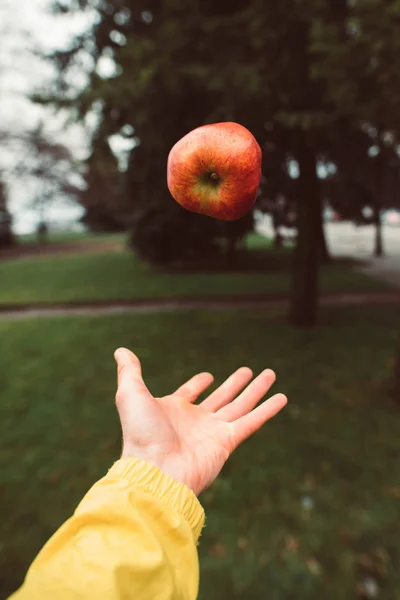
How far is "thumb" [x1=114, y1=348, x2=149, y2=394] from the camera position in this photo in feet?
5.03

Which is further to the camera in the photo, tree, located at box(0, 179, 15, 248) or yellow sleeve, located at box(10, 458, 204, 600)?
tree, located at box(0, 179, 15, 248)

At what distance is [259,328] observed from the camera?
873cm

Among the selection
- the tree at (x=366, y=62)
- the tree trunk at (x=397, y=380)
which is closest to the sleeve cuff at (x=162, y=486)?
the tree at (x=366, y=62)

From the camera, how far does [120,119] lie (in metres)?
6.84

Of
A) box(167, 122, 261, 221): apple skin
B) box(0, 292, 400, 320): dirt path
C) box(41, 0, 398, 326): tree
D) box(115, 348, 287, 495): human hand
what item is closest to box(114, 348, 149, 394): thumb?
box(115, 348, 287, 495): human hand

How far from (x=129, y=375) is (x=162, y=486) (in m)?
0.39

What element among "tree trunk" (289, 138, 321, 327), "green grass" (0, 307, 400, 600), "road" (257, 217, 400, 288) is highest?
"tree trunk" (289, 138, 321, 327)

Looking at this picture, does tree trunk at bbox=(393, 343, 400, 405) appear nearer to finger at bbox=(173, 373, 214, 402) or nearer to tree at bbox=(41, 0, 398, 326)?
→ tree at bbox=(41, 0, 398, 326)

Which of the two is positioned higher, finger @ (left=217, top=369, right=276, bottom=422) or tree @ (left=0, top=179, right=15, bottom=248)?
finger @ (left=217, top=369, right=276, bottom=422)

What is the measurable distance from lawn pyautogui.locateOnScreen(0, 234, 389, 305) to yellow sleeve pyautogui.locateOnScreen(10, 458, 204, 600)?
10.8m

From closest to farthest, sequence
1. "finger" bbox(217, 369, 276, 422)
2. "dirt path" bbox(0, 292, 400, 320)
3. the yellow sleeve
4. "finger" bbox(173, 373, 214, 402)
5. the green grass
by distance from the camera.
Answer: the yellow sleeve → "finger" bbox(217, 369, 276, 422) → "finger" bbox(173, 373, 214, 402) → the green grass → "dirt path" bbox(0, 292, 400, 320)

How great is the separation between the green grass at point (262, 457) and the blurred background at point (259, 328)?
0.06 feet

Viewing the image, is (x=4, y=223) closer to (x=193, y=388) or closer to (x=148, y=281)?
(x=148, y=281)

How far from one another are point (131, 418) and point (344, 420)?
4135 millimetres
